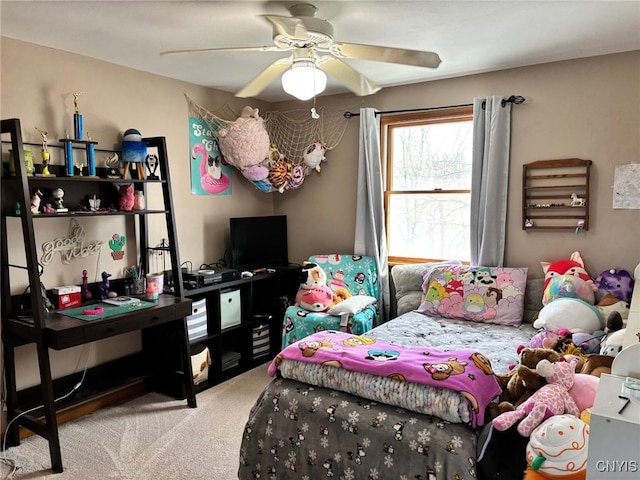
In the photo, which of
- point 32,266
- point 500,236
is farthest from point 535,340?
point 32,266

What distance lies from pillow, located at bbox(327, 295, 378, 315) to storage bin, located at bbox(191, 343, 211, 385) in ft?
3.22

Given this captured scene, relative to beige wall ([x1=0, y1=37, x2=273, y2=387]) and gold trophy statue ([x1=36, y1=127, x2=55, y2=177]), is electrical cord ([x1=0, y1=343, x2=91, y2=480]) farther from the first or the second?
gold trophy statue ([x1=36, y1=127, x2=55, y2=177])

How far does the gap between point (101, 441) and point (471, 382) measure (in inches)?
88.2

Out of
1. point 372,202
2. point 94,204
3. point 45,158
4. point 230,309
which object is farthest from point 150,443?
point 372,202

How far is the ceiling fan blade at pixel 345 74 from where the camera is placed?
2.62 meters

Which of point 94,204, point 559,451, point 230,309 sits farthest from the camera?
point 230,309

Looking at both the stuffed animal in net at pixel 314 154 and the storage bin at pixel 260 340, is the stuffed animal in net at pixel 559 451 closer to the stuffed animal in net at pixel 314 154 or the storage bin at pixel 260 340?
the storage bin at pixel 260 340

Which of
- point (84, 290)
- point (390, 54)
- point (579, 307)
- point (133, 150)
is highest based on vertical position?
point (390, 54)

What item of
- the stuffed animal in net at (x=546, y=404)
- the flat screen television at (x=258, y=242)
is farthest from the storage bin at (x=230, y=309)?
the stuffed animal in net at (x=546, y=404)

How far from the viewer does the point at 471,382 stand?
1.81m

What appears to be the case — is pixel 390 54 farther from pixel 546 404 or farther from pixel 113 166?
pixel 113 166

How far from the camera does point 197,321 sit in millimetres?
3611

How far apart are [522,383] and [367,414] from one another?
64 centimetres

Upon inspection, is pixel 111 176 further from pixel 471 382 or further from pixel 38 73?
pixel 471 382
